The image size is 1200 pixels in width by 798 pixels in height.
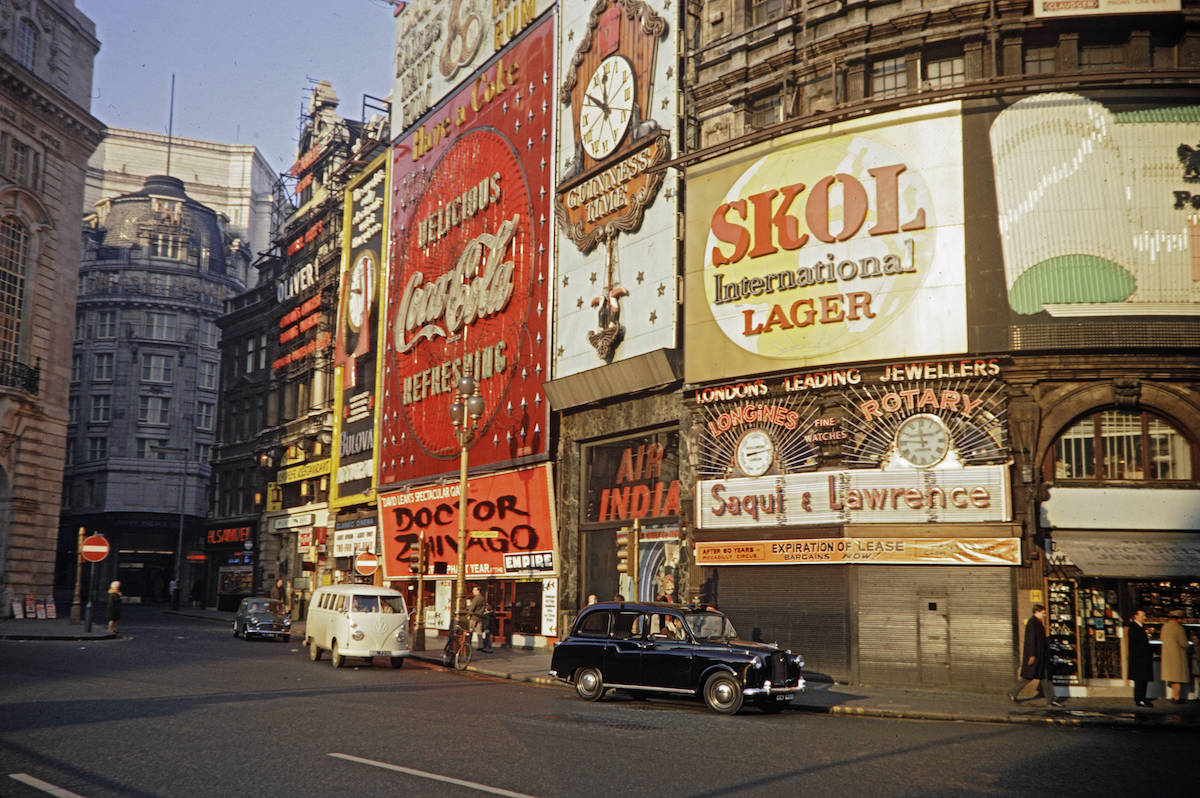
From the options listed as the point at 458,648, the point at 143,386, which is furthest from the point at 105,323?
the point at 458,648

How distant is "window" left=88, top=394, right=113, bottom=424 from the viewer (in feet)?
285

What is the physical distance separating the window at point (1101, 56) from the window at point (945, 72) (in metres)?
2.59

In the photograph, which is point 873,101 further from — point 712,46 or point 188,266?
point 188,266

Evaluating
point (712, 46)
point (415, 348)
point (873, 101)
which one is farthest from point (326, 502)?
point (873, 101)

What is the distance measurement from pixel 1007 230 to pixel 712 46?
1026 cm

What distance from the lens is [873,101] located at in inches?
971

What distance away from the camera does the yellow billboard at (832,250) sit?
938 inches

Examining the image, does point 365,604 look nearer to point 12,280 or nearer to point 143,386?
point 12,280

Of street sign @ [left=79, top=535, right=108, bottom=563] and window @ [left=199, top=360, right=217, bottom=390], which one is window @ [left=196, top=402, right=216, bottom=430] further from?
street sign @ [left=79, top=535, right=108, bottom=563]

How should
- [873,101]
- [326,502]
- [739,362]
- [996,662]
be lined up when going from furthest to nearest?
1. [326,502]
2. [739,362]
3. [873,101]
4. [996,662]

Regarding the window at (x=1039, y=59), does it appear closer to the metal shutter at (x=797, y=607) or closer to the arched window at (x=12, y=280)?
the metal shutter at (x=797, y=607)

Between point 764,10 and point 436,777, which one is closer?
point 436,777

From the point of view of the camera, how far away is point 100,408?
87.0m

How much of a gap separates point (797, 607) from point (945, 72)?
1321cm
